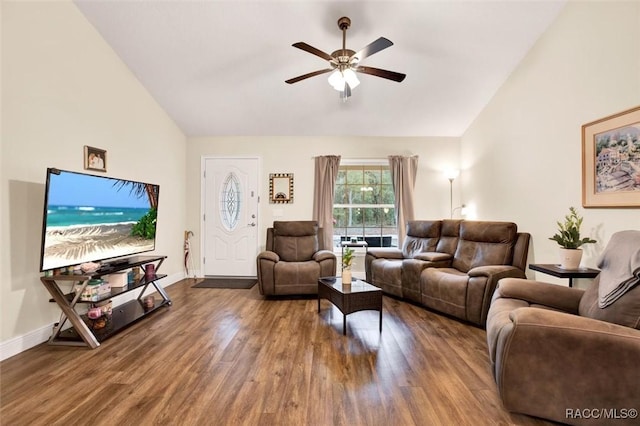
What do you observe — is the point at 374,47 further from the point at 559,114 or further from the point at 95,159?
the point at 95,159

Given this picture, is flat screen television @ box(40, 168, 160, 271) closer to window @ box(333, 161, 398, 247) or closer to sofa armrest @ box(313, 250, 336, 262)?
sofa armrest @ box(313, 250, 336, 262)

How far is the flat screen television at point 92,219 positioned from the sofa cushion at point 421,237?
3.42 meters

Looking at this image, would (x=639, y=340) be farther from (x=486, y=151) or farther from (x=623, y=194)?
(x=486, y=151)

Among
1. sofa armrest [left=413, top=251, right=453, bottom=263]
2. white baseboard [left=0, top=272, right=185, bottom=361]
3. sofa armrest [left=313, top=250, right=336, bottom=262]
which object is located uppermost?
sofa armrest [left=413, top=251, right=453, bottom=263]

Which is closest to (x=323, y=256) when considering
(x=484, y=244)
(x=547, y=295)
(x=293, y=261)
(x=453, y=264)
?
(x=293, y=261)

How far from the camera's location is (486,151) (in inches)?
166

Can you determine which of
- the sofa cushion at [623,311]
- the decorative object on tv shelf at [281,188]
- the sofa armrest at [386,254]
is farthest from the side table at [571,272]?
the decorative object on tv shelf at [281,188]

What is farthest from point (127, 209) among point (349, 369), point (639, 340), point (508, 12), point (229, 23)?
point (508, 12)

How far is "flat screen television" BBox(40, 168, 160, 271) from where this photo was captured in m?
2.32

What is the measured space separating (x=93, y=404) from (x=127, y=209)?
6.47 ft

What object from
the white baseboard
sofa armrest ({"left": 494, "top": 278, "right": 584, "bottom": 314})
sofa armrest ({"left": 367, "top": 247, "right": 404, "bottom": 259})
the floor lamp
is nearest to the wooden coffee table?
sofa armrest ({"left": 494, "top": 278, "right": 584, "bottom": 314})

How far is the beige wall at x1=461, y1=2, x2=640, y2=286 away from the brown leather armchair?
1.24 meters

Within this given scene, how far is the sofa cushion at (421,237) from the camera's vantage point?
4.15 meters

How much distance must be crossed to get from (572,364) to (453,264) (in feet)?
7.73
